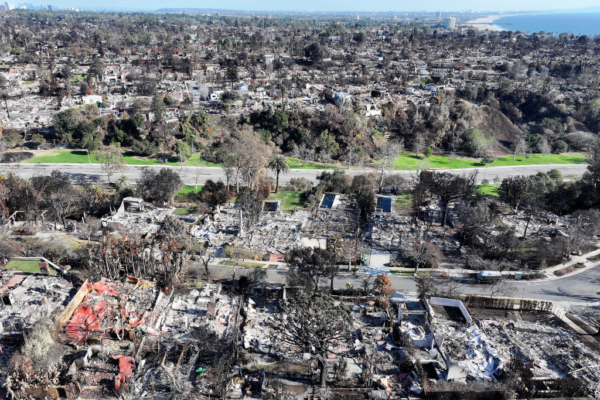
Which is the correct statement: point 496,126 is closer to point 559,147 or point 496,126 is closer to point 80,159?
point 559,147

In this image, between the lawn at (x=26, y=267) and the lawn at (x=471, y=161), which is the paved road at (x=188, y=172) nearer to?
the lawn at (x=471, y=161)

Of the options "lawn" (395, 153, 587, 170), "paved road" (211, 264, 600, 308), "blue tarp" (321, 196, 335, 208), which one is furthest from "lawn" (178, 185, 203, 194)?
"lawn" (395, 153, 587, 170)

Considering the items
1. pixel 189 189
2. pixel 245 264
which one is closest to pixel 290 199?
pixel 189 189

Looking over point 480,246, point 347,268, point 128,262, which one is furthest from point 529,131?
point 128,262

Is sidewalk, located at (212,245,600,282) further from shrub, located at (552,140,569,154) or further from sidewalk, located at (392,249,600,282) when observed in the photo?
shrub, located at (552,140,569,154)

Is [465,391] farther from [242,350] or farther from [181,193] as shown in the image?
[181,193]

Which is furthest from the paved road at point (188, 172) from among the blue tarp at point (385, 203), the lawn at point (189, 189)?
the blue tarp at point (385, 203)

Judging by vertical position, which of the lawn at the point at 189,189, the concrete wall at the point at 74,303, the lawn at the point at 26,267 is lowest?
the lawn at the point at 189,189
